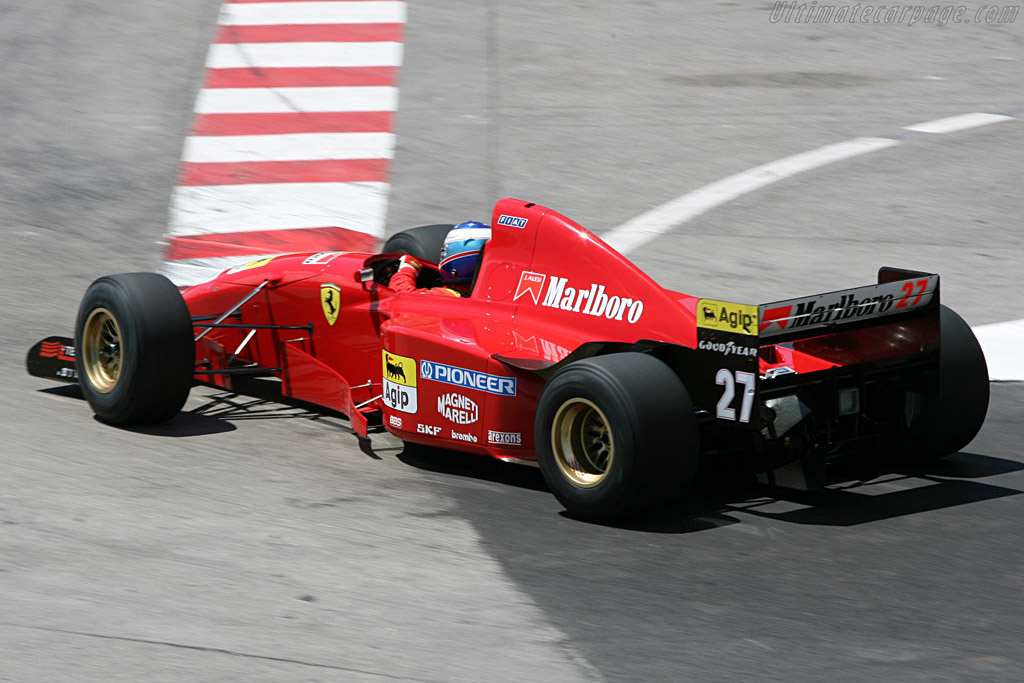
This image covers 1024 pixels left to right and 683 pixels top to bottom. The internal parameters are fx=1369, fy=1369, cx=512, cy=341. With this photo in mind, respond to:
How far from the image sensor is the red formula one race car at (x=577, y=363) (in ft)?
18.9

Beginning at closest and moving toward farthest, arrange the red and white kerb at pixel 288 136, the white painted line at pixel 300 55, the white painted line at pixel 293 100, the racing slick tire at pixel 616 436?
the racing slick tire at pixel 616 436 < the red and white kerb at pixel 288 136 < the white painted line at pixel 293 100 < the white painted line at pixel 300 55

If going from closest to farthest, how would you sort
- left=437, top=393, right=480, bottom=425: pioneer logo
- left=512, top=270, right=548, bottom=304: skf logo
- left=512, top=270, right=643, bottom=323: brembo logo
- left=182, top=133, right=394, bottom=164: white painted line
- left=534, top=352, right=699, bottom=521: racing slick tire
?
left=534, top=352, right=699, bottom=521: racing slick tire → left=512, top=270, right=643, bottom=323: brembo logo → left=437, top=393, right=480, bottom=425: pioneer logo → left=512, top=270, right=548, bottom=304: skf logo → left=182, top=133, right=394, bottom=164: white painted line

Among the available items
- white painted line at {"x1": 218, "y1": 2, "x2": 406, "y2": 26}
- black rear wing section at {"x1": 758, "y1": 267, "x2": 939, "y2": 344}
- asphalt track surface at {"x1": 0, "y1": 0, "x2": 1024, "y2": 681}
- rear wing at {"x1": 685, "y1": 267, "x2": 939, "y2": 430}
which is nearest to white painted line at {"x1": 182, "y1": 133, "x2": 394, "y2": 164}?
asphalt track surface at {"x1": 0, "y1": 0, "x2": 1024, "y2": 681}

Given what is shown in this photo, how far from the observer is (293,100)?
13781mm

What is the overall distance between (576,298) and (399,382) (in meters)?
1.02

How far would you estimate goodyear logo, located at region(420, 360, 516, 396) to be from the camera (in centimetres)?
645

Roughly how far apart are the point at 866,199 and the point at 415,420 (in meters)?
6.77

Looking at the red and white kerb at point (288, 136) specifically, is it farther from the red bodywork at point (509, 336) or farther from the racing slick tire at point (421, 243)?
the red bodywork at point (509, 336)

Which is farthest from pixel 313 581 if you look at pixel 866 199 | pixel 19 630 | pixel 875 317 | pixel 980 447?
pixel 866 199

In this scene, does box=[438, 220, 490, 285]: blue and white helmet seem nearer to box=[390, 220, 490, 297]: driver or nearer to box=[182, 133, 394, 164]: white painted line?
box=[390, 220, 490, 297]: driver

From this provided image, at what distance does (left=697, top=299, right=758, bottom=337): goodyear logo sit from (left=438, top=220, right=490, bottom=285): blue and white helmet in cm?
179
